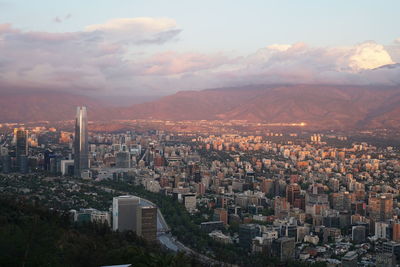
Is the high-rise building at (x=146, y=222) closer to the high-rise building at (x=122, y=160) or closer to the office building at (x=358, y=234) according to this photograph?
the office building at (x=358, y=234)

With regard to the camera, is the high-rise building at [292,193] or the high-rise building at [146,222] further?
the high-rise building at [292,193]

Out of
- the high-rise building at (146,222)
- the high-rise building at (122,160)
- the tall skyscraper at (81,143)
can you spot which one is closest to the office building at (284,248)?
the high-rise building at (146,222)

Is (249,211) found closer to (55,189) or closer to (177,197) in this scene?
(177,197)

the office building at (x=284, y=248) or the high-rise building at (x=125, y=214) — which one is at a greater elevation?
the high-rise building at (x=125, y=214)

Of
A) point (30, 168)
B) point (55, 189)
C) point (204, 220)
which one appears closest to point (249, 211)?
point (204, 220)

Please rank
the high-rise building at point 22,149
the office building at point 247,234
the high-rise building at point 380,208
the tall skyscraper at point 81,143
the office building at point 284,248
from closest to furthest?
the office building at point 284,248
the office building at point 247,234
the high-rise building at point 380,208
the high-rise building at point 22,149
the tall skyscraper at point 81,143

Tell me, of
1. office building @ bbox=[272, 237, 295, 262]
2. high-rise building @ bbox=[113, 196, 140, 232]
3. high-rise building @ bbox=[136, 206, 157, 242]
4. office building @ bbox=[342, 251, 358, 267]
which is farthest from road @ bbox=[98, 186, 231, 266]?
office building @ bbox=[342, 251, 358, 267]

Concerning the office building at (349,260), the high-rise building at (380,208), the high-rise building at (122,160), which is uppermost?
the high-rise building at (122,160)
